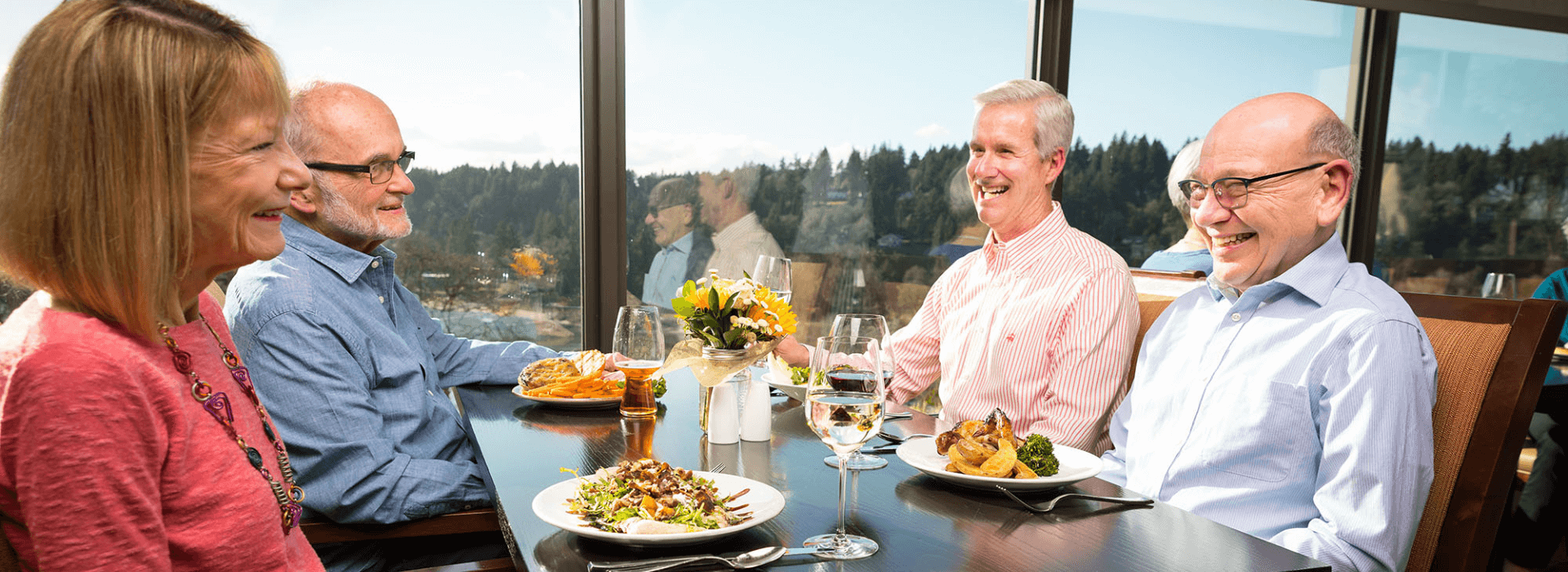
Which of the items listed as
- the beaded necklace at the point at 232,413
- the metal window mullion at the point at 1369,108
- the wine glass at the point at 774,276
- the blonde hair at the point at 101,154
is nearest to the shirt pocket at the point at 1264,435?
the wine glass at the point at 774,276

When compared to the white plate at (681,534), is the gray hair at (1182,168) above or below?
above

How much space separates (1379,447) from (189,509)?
56.5 inches

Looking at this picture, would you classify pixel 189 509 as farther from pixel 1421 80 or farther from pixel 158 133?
pixel 1421 80

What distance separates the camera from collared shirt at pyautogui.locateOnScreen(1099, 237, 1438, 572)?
1.30 meters

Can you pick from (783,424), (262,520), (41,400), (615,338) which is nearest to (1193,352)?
(783,424)

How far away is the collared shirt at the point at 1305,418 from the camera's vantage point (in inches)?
51.4

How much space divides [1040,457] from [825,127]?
84.4 inches

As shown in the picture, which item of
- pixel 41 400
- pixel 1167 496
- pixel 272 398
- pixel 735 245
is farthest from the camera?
pixel 735 245

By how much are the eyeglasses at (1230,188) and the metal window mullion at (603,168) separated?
185 centimetres

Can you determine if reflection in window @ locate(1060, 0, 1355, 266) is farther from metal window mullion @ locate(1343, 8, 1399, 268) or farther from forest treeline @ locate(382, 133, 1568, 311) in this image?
metal window mullion @ locate(1343, 8, 1399, 268)

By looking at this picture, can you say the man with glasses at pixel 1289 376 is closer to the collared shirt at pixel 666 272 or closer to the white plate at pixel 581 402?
the white plate at pixel 581 402

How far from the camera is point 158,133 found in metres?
0.79

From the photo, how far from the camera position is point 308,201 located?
183cm

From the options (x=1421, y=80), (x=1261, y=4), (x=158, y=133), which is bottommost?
(x=158, y=133)
